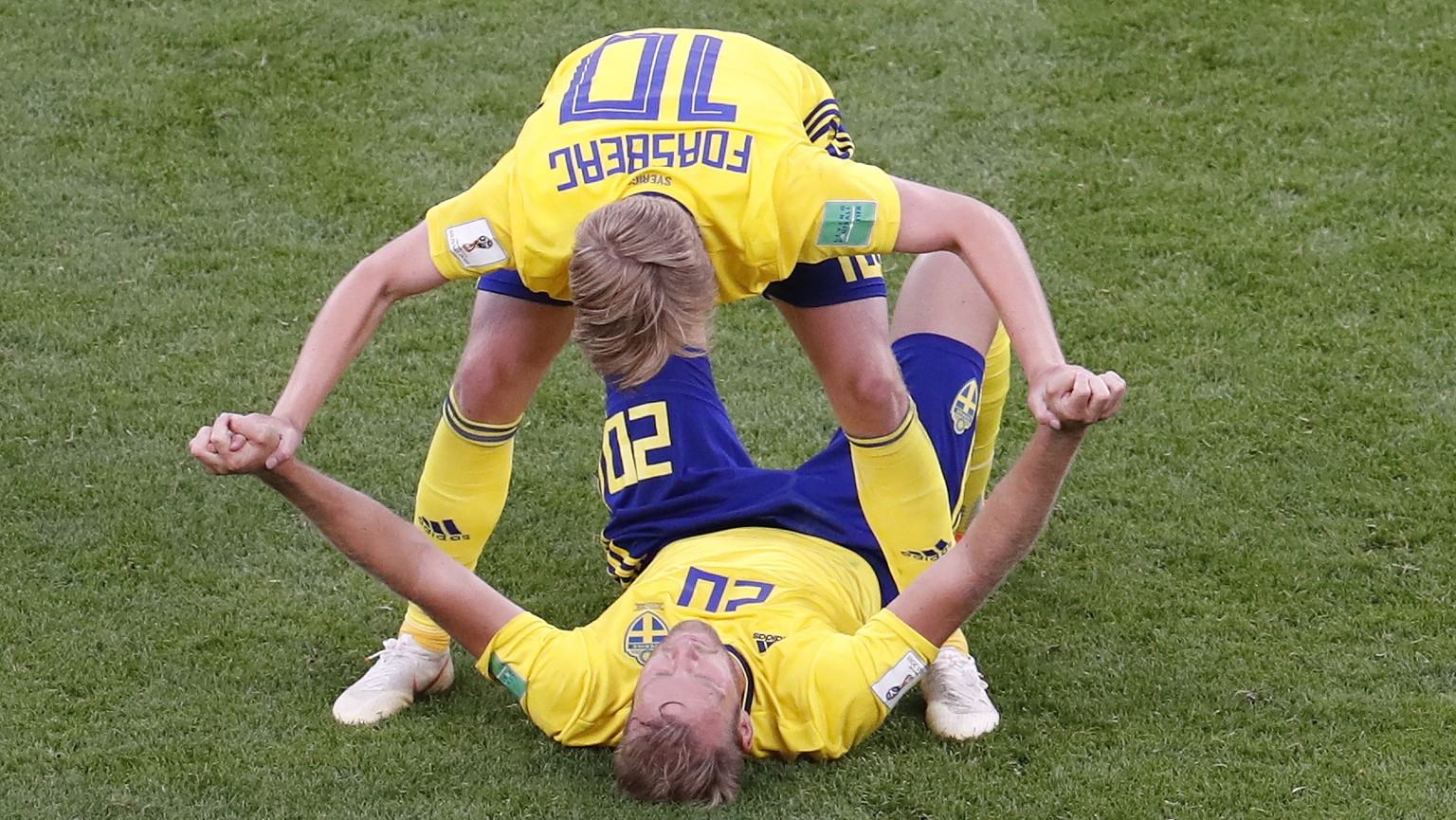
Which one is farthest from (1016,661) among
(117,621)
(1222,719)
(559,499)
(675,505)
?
(117,621)

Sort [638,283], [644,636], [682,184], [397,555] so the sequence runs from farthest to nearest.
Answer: [644,636] → [397,555] → [682,184] → [638,283]

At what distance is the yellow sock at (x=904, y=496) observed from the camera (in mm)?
3896

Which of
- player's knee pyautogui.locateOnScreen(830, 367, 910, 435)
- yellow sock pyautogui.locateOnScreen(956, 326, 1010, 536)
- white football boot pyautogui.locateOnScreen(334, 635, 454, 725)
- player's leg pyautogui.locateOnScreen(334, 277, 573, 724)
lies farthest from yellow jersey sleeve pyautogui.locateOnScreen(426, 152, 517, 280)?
yellow sock pyautogui.locateOnScreen(956, 326, 1010, 536)

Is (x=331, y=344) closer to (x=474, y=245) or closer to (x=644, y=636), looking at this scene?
(x=474, y=245)

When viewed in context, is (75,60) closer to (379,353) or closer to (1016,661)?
(379,353)

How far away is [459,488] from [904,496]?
3.34 ft

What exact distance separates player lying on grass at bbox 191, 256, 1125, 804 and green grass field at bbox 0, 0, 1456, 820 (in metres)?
0.15

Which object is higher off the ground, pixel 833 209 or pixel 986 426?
pixel 833 209

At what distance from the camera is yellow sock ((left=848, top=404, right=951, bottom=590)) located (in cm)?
390

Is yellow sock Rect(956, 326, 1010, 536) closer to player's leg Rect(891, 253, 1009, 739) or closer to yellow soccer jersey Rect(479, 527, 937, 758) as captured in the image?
player's leg Rect(891, 253, 1009, 739)

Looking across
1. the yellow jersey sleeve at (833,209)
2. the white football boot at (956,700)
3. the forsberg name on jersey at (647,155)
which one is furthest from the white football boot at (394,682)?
the yellow jersey sleeve at (833,209)

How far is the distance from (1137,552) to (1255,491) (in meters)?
0.44

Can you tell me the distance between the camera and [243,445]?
3.05m

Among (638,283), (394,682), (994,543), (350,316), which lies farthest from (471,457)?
(994,543)
